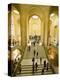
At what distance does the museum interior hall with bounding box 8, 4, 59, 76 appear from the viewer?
1830 millimetres

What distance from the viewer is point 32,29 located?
73.9 inches

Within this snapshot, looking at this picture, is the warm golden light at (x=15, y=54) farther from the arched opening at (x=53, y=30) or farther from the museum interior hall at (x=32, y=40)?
the arched opening at (x=53, y=30)

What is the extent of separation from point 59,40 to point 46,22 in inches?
8.5

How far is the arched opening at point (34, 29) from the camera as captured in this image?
1.87 meters

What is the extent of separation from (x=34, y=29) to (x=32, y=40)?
0.10 m

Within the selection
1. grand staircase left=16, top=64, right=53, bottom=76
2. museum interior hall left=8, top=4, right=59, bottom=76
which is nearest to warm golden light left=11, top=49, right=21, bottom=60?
museum interior hall left=8, top=4, right=59, bottom=76

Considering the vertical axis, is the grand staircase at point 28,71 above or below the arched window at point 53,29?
below

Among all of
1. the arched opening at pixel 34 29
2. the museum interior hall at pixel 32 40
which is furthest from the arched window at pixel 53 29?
the arched opening at pixel 34 29

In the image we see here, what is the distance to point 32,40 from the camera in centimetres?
188

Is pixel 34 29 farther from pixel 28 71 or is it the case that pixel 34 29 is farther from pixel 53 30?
pixel 28 71

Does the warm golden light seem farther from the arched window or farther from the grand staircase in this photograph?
the arched window

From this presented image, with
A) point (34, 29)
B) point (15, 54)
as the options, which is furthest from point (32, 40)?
point (15, 54)
